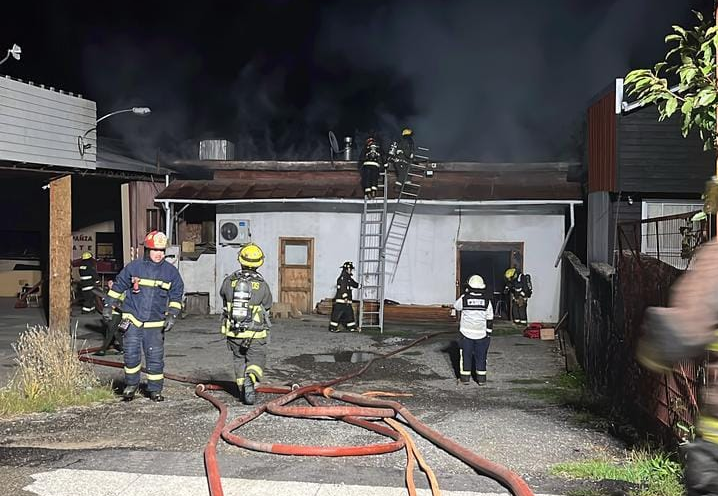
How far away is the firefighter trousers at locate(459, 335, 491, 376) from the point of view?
377 inches

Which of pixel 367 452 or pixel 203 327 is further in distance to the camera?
pixel 203 327

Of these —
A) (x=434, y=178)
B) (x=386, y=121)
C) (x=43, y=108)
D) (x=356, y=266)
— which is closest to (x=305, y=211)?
(x=356, y=266)

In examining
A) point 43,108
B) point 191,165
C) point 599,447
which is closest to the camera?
point 599,447

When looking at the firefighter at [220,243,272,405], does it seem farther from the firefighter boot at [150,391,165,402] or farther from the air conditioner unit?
the air conditioner unit

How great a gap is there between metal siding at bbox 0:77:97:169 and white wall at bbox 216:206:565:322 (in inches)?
146

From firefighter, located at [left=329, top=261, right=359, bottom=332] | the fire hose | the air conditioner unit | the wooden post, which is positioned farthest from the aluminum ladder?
the fire hose

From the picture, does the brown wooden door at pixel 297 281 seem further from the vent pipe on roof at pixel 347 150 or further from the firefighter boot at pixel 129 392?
the firefighter boot at pixel 129 392

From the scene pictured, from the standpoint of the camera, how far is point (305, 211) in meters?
16.9

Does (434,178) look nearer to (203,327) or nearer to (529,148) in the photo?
(529,148)

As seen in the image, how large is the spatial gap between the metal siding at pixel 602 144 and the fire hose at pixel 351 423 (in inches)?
255

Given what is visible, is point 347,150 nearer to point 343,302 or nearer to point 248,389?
point 343,302

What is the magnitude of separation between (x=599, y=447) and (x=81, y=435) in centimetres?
438

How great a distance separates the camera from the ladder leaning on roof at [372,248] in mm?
15781

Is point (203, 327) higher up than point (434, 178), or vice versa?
point (434, 178)
